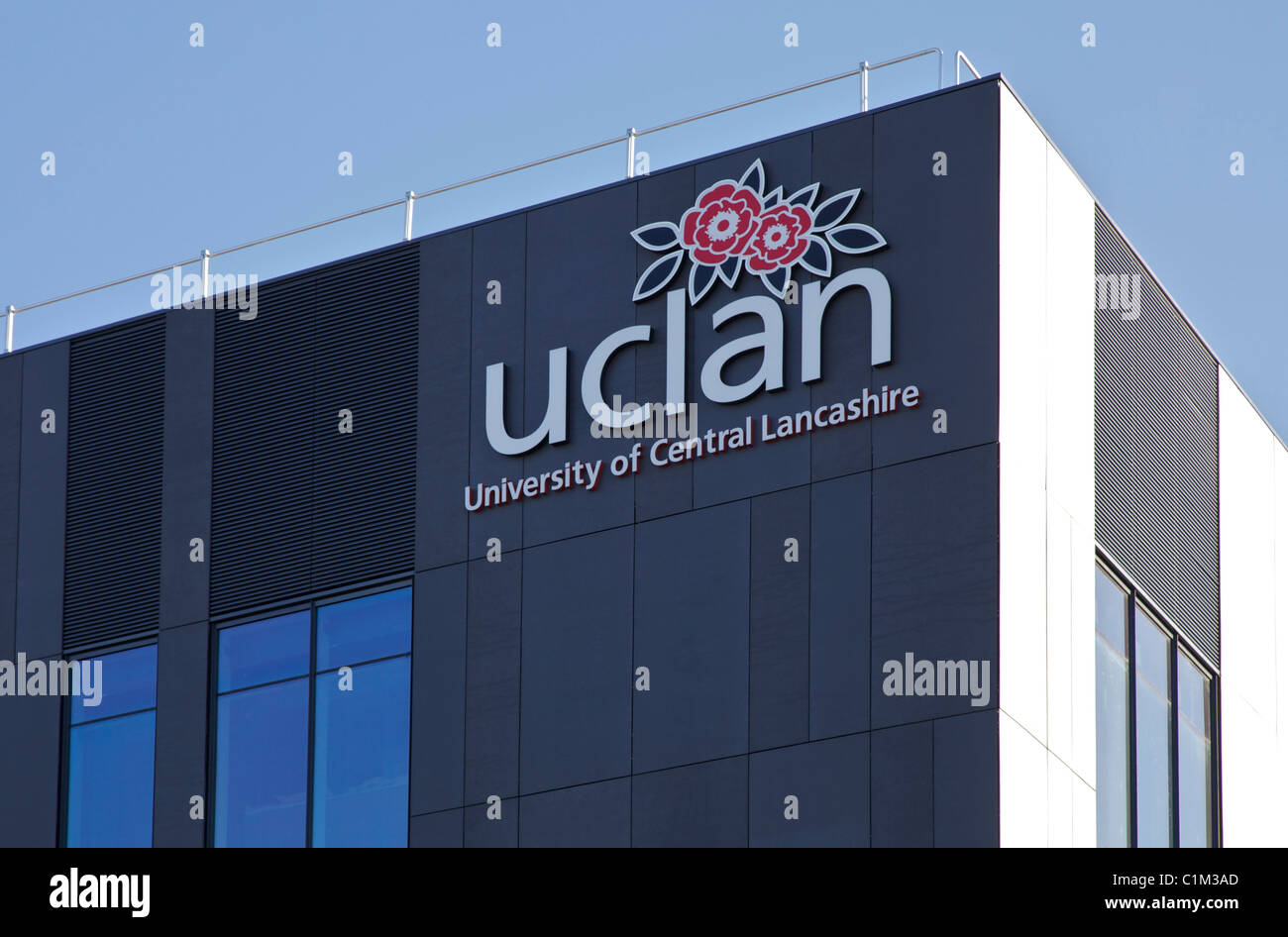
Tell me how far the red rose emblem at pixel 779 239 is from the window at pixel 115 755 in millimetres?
10602

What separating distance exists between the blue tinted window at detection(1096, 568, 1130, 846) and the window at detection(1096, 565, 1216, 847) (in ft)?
0.04

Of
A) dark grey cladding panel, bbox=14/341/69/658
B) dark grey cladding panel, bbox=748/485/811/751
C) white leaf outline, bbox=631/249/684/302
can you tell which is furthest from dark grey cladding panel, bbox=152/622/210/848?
dark grey cladding panel, bbox=748/485/811/751

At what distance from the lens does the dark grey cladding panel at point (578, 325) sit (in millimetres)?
33969

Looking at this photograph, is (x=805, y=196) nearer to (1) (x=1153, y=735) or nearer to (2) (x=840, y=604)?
(2) (x=840, y=604)

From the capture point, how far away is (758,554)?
1282 inches

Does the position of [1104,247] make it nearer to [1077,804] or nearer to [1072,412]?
[1072,412]

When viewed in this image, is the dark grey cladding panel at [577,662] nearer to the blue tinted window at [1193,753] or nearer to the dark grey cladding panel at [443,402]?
the dark grey cladding panel at [443,402]

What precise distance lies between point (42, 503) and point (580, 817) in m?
10.9

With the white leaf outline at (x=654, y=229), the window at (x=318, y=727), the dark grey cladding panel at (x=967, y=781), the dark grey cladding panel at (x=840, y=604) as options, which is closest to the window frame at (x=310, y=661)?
the window at (x=318, y=727)

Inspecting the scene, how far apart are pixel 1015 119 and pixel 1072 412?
3827 mm

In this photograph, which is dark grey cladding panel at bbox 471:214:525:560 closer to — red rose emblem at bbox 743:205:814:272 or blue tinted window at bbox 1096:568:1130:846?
red rose emblem at bbox 743:205:814:272

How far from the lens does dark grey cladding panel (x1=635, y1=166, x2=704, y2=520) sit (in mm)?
33406

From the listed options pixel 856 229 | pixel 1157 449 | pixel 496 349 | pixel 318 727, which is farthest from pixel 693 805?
pixel 1157 449

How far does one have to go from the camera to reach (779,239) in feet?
110
